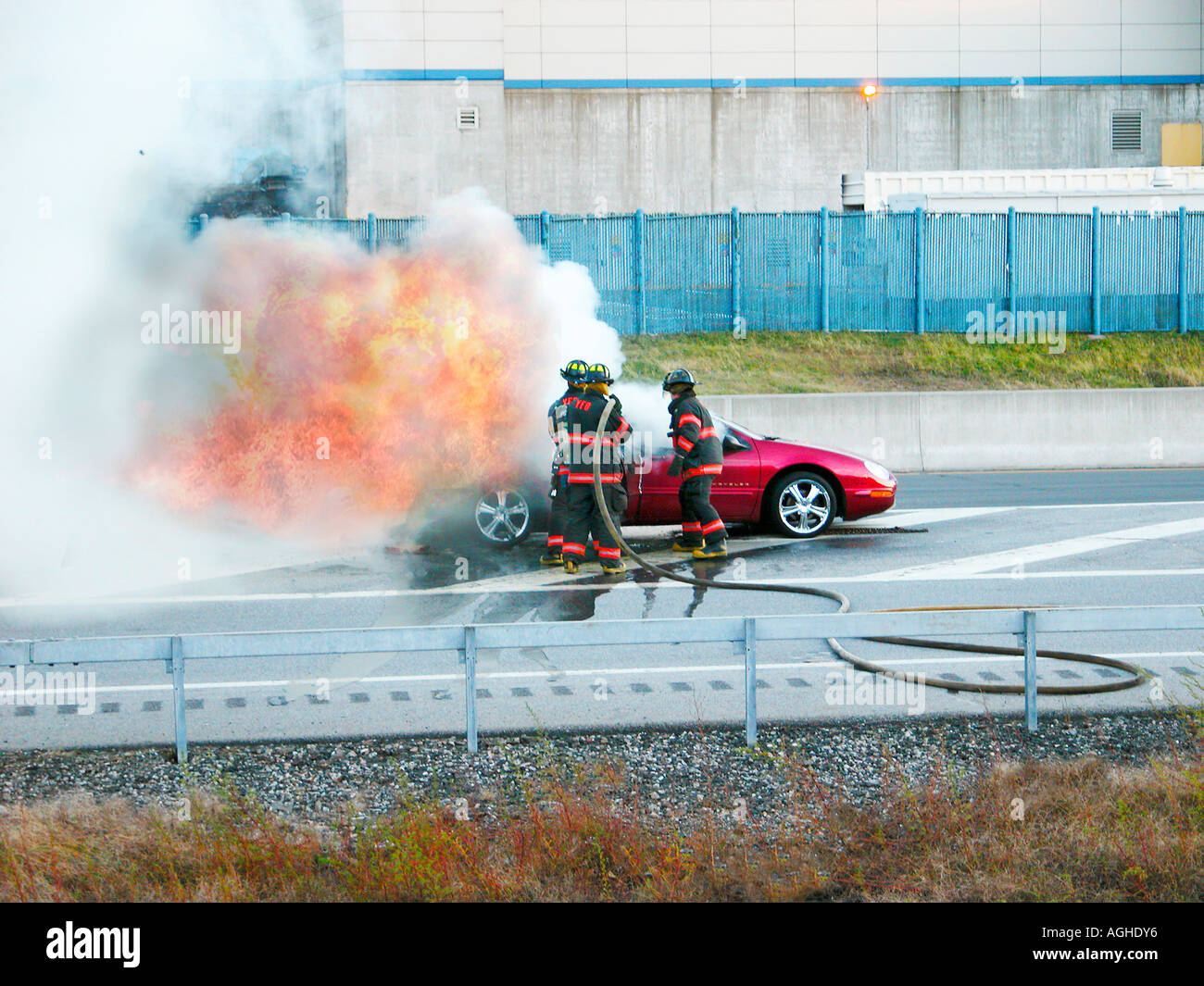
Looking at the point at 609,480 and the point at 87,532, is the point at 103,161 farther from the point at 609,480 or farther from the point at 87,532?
the point at 609,480

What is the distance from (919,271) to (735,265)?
10.6ft

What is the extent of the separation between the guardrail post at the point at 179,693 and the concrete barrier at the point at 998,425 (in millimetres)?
13220

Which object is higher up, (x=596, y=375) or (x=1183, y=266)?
(x=1183, y=266)

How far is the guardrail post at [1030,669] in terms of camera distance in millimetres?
7352

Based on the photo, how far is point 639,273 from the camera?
77.7 feet

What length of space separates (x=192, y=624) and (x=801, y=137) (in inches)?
1134

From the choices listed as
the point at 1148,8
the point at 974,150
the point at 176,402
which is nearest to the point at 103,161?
the point at 176,402

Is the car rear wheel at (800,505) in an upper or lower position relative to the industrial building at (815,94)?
lower

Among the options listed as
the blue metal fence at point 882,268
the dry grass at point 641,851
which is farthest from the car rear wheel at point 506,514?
the blue metal fence at point 882,268

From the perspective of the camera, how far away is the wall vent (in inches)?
1449

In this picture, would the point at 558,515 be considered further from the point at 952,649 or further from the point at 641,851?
the point at 641,851

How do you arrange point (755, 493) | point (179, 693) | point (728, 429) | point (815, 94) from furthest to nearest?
point (815, 94) → point (728, 429) → point (755, 493) → point (179, 693)
